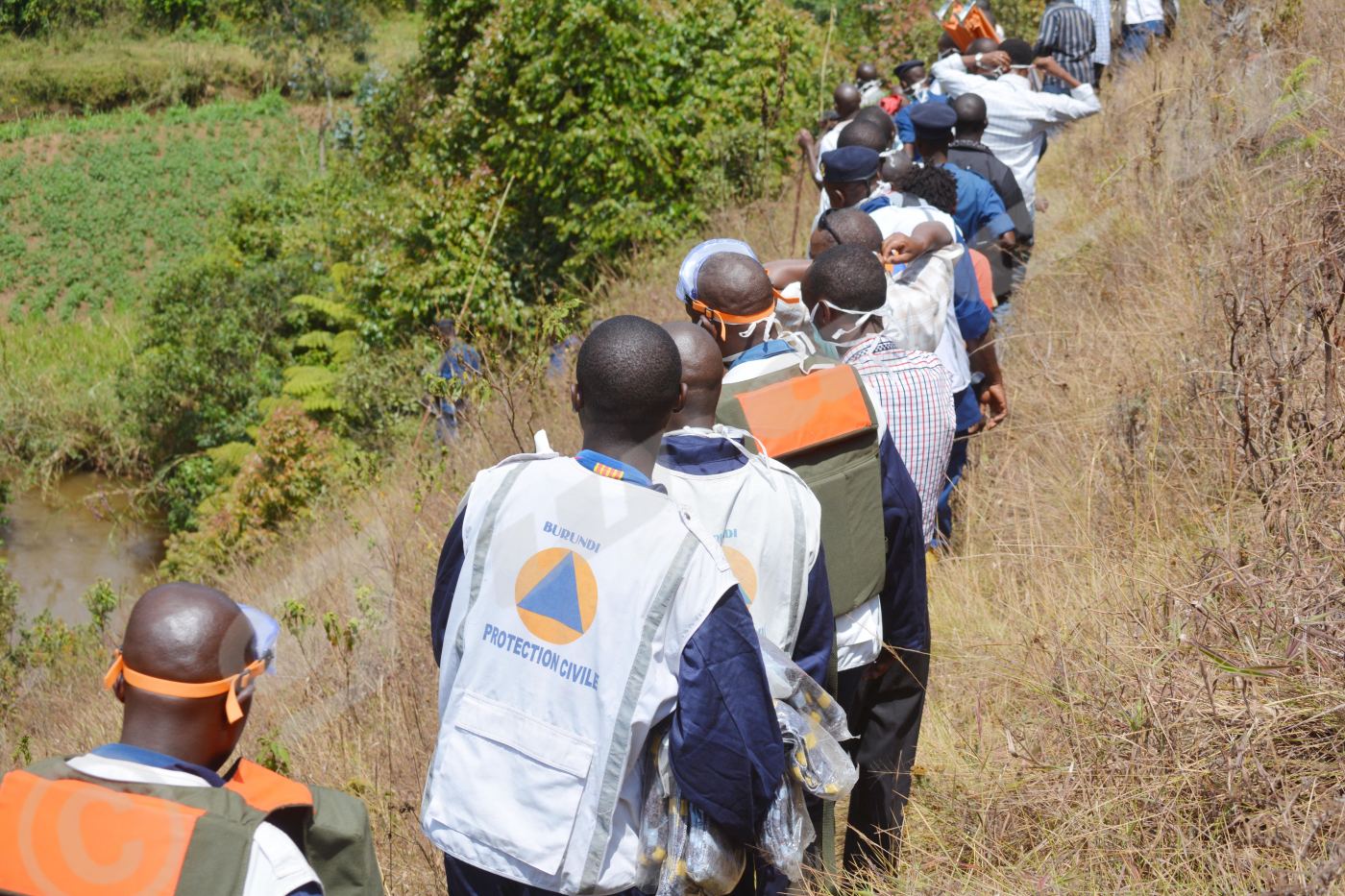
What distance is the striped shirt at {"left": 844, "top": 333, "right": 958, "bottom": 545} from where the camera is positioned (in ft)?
11.7

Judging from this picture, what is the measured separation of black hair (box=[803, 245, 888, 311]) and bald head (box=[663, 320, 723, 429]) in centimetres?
92

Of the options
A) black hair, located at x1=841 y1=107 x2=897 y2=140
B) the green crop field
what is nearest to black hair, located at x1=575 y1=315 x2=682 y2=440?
black hair, located at x1=841 y1=107 x2=897 y2=140

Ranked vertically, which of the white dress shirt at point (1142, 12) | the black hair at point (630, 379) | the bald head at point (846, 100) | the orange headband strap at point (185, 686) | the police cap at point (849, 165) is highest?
the black hair at point (630, 379)

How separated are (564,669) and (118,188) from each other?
33.0 m

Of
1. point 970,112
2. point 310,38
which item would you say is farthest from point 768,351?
point 310,38

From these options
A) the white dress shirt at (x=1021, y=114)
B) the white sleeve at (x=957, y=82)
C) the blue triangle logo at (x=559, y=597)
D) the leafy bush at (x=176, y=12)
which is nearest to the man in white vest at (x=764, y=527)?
the blue triangle logo at (x=559, y=597)

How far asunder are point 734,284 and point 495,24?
28.7 ft

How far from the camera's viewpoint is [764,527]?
2562mm

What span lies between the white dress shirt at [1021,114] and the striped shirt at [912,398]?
3.58 metres

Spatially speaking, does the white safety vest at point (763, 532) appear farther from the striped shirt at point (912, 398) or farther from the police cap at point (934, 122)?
the police cap at point (934, 122)

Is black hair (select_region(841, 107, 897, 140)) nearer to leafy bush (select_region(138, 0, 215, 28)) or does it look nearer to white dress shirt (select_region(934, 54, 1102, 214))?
white dress shirt (select_region(934, 54, 1102, 214))

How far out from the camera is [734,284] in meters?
3.36

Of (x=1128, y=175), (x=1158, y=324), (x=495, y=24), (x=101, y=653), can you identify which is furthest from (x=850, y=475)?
(x=495, y=24)

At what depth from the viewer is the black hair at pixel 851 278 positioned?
143 inches
